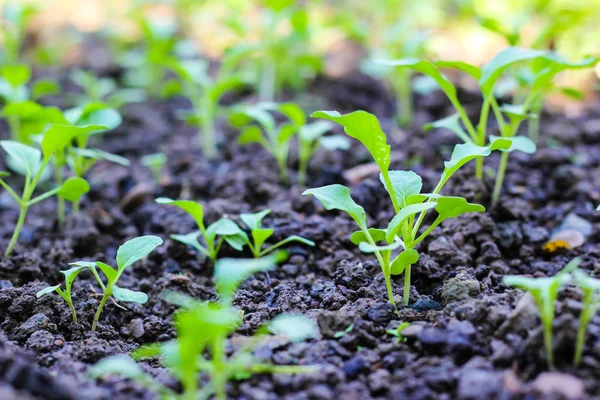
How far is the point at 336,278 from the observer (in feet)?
5.66

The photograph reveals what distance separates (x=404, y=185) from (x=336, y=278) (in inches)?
15.0

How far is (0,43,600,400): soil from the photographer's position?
121 cm

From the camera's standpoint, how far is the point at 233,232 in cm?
177

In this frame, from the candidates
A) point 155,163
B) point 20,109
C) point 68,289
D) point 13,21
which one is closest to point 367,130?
point 68,289

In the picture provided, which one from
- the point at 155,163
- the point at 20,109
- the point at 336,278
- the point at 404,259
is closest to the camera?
Result: the point at 404,259

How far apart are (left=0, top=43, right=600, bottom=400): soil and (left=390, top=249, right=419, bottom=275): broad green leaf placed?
10cm

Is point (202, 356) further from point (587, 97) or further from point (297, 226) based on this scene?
point (587, 97)

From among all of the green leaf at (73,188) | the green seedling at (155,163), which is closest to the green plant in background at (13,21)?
the green seedling at (155,163)

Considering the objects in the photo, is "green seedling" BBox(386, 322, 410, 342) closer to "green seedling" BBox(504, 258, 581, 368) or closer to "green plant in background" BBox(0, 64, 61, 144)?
"green seedling" BBox(504, 258, 581, 368)

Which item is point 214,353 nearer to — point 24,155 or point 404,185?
point 404,185

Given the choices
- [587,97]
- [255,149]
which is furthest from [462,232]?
[587,97]

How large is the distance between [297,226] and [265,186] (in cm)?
45

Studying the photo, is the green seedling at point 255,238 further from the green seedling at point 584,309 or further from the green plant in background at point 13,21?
the green plant in background at point 13,21

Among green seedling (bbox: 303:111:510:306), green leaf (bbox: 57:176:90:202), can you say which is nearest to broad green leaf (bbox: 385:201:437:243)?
green seedling (bbox: 303:111:510:306)
